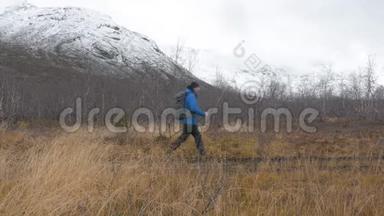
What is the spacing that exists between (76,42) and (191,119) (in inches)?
5745

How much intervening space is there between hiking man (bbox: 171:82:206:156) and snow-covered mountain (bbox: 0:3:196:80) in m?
92.0

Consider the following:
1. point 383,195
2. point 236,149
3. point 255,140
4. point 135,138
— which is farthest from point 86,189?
point 255,140

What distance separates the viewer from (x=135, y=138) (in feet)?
37.7

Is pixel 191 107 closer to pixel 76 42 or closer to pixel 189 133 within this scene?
pixel 189 133

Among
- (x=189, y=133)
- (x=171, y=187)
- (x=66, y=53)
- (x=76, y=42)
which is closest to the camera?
(x=171, y=187)

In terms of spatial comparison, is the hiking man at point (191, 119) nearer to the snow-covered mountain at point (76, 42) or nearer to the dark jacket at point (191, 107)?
the dark jacket at point (191, 107)

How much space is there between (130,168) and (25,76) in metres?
89.5

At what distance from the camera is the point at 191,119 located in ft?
30.5

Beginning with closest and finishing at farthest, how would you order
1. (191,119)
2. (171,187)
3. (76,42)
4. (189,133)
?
1. (171,187)
2. (189,133)
3. (191,119)
4. (76,42)

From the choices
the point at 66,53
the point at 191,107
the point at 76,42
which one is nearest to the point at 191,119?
the point at 191,107

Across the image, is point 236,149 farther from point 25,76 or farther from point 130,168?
point 25,76

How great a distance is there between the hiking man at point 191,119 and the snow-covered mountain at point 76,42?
9200 centimetres

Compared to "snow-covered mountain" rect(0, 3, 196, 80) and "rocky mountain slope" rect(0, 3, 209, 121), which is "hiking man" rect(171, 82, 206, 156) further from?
"snow-covered mountain" rect(0, 3, 196, 80)

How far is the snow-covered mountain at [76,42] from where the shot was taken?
12056 cm
